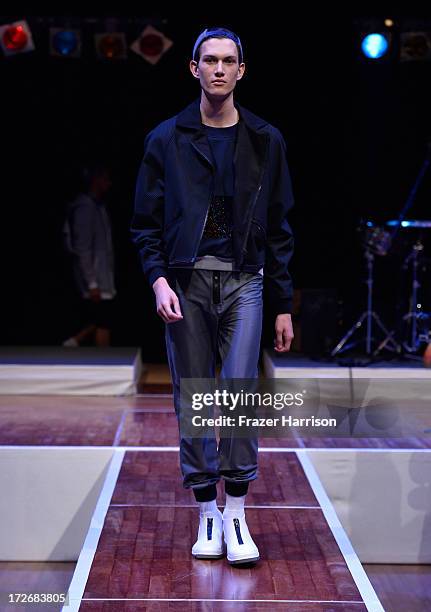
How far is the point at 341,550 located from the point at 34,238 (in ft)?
17.4

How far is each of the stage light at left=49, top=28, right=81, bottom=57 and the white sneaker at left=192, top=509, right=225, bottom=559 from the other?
15.9 feet

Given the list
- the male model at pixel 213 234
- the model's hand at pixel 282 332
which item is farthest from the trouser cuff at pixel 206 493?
the model's hand at pixel 282 332

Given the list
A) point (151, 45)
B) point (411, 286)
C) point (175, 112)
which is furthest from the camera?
point (175, 112)

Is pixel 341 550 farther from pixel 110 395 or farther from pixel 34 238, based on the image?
pixel 34 238

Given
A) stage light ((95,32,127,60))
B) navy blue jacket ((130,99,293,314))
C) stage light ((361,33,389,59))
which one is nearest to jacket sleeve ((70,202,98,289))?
stage light ((95,32,127,60))

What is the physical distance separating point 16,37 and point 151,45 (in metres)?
0.96

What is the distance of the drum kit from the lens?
22.6 feet

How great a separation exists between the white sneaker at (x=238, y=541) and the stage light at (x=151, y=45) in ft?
15.6

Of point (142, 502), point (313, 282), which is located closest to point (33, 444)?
point (142, 502)

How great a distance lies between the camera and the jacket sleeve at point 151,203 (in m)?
2.87

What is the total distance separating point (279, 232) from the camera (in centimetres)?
295

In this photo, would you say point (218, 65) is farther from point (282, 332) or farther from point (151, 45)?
point (151, 45)

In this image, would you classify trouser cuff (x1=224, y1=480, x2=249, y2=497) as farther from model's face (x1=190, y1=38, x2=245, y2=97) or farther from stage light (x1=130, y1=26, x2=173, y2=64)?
stage light (x1=130, y1=26, x2=173, y2=64)

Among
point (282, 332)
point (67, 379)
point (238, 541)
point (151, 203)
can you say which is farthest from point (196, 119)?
point (67, 379)
